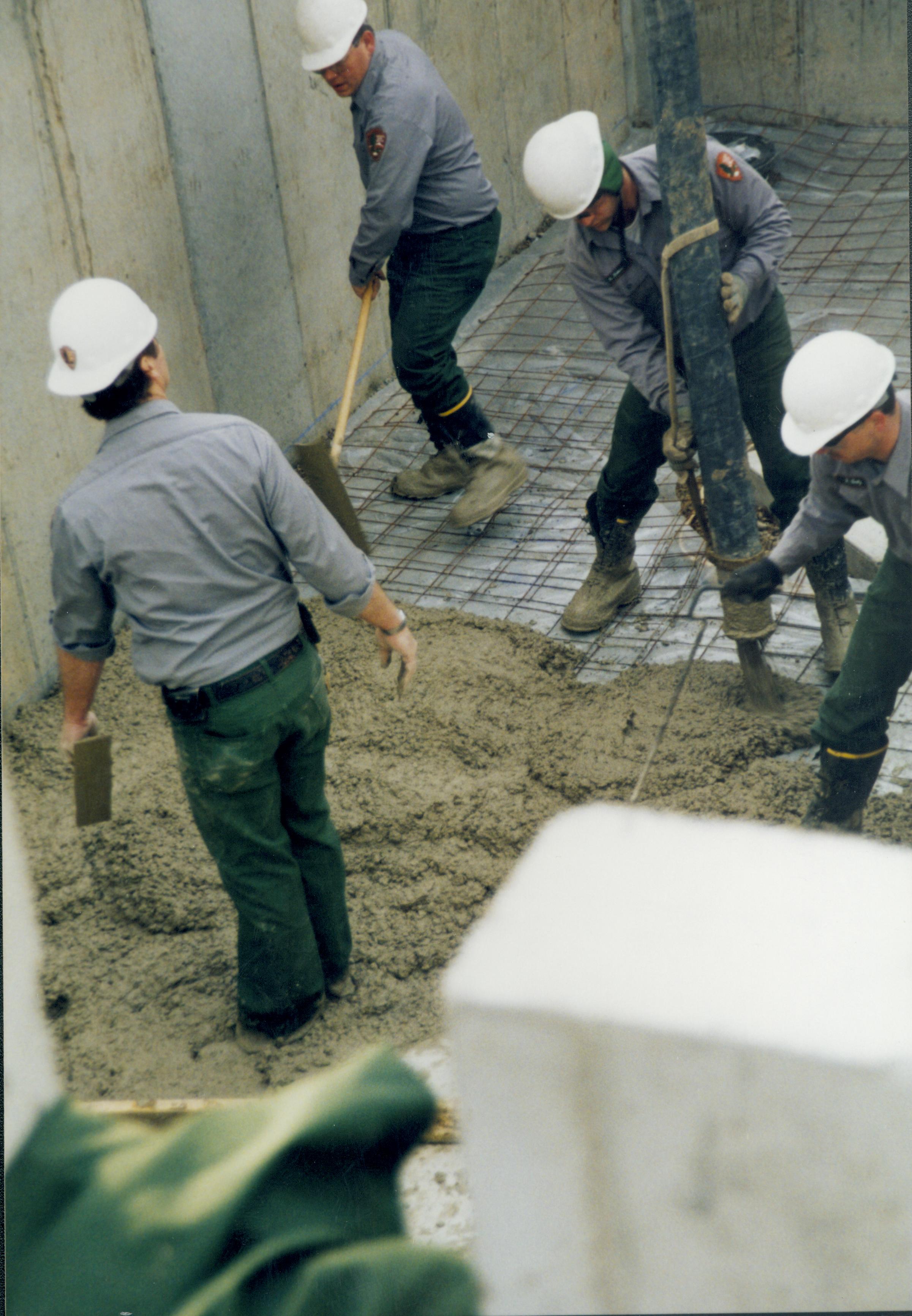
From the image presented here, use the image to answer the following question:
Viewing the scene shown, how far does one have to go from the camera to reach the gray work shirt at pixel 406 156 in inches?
121

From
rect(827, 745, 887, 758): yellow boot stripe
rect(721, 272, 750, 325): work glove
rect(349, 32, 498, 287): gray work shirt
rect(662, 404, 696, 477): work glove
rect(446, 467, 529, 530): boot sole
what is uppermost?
rect(349, 32, 498, 287): gray work shirt

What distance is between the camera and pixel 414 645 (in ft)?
6.96

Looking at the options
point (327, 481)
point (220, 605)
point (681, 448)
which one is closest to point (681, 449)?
point (681, 448)

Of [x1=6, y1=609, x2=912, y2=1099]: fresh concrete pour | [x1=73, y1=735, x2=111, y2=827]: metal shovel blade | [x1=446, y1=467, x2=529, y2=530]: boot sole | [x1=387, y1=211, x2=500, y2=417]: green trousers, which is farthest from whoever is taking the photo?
[x1=387, y1=211, x2=500, y2=417]: green trousers

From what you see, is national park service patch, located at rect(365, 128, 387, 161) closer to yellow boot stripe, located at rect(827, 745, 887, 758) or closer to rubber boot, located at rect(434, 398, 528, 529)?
rubber boot, located at rect(434, 398, 528, 529)

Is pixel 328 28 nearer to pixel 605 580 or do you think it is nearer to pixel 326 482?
pixel 326 482

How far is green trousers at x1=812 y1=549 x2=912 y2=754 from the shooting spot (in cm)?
213

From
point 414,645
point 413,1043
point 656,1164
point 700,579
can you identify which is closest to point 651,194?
point 700,579

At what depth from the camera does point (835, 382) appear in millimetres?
1900

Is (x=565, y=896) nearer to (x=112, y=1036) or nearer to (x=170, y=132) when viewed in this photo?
(x=112, y=1036)

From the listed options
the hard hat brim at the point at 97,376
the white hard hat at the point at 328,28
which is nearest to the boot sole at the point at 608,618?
the hard hat brim at the point at 97,376

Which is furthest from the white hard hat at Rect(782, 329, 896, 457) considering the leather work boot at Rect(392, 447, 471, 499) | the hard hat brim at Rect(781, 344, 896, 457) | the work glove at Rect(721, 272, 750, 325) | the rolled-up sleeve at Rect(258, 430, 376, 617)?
the leather work boot at Rect(392, 447, 471, 499)

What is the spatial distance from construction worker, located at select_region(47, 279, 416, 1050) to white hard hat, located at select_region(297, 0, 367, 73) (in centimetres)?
144

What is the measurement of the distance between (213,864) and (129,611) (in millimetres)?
821
